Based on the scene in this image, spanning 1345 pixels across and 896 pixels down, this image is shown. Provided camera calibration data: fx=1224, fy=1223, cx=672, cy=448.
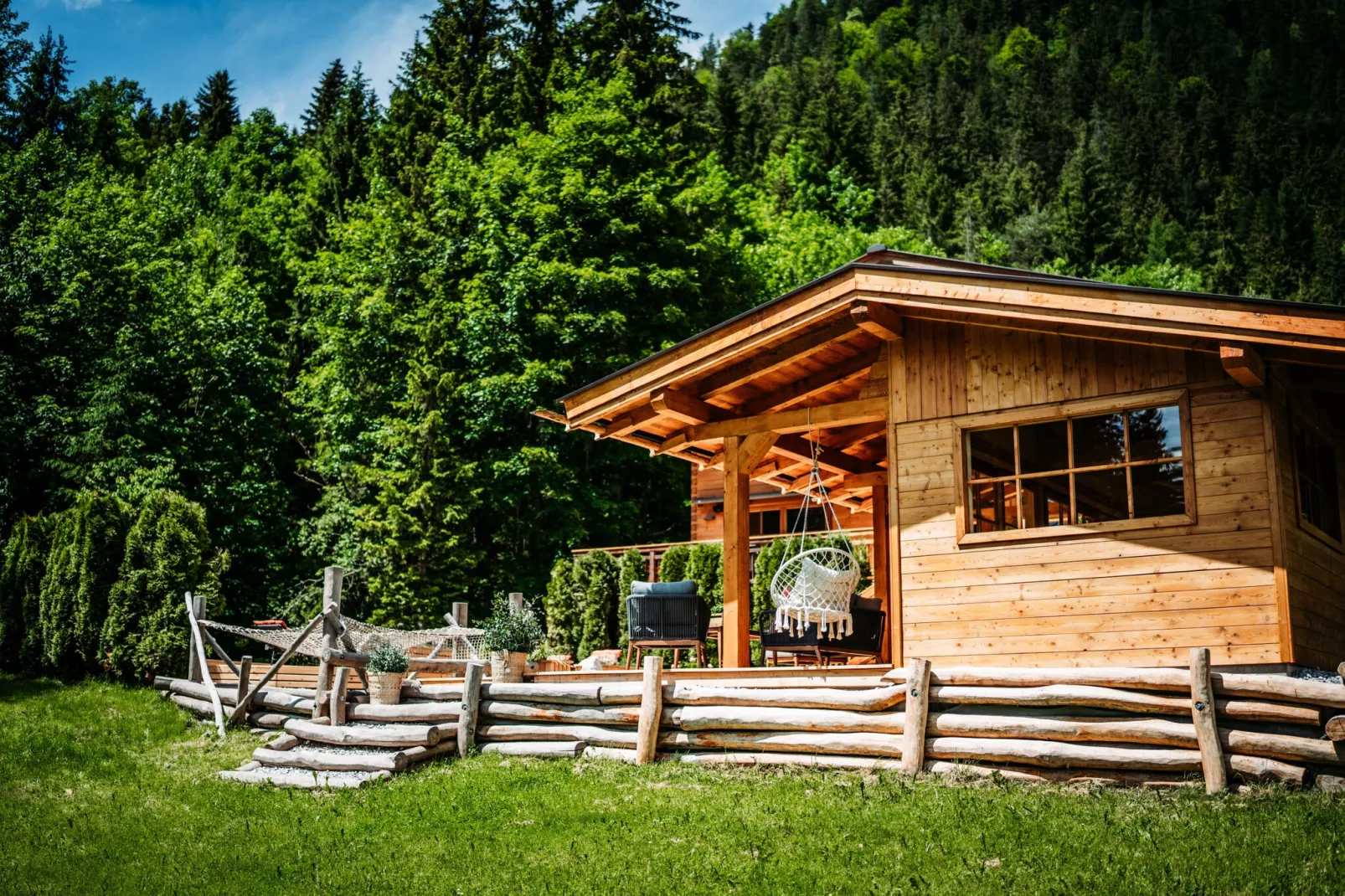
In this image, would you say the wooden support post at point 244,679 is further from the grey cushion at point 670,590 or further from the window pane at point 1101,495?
the window pane at point 1101,495

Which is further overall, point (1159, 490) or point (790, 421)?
point (790, 421)

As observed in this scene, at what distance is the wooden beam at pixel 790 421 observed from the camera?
1226 centimetres

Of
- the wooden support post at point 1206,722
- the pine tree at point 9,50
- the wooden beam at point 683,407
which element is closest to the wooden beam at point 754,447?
the wooden beam at point 683,407

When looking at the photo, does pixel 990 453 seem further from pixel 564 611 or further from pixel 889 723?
pixel 564 611

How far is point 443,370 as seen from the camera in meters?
27.2

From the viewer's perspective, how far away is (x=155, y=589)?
1748cm

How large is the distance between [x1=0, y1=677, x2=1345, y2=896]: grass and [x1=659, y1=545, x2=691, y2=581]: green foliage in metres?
9.13

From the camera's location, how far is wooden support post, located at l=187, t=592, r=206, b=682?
15828mm

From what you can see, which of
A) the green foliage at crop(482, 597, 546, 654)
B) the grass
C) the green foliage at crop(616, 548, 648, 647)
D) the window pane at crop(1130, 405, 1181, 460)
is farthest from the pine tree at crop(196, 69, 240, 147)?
the window pane at crop(1130, 405, 1181, 460)

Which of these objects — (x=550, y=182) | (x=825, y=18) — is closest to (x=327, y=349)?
(x=550, y=182)

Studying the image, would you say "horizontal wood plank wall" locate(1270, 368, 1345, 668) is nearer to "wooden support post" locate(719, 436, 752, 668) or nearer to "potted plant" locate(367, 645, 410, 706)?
"wooden support post" locate(719, 436, 752, 668)

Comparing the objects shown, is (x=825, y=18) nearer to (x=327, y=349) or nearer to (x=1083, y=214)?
(x=1083, y=214)

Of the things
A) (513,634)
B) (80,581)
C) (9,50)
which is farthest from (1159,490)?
(9,50)

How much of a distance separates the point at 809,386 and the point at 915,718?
456 cm
